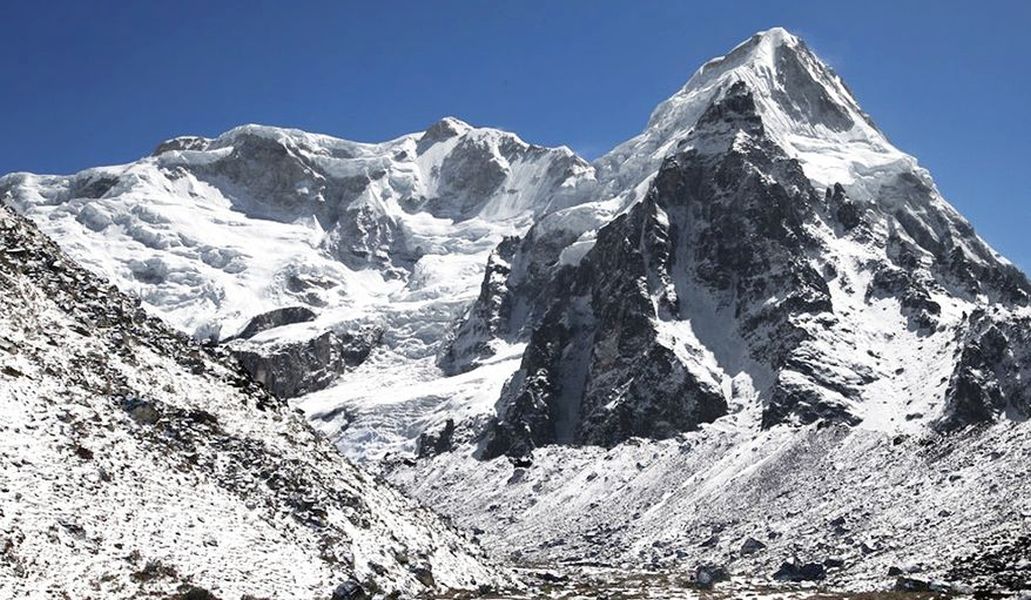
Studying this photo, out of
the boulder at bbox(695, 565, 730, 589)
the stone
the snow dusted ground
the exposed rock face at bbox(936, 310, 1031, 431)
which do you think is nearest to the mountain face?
the boulder at bbox(695, 565, 730, 589)

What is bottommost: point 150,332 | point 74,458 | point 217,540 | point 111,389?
point 217,540

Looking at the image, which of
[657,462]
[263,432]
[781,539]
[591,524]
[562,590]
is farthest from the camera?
[657,462]

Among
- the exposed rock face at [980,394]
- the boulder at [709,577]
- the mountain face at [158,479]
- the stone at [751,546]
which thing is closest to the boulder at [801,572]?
the boulder at [709,577]

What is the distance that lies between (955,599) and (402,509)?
32829 mm

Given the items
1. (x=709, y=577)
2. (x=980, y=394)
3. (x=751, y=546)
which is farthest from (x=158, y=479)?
(x=980, y=394)

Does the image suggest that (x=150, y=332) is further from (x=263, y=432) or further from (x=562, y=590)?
(x=562, y=590)

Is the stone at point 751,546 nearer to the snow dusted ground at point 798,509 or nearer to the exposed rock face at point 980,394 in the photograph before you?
the snow dusted ground at point 798,509

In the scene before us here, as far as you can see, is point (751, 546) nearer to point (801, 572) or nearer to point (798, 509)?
point (798, 509)

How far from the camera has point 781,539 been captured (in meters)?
136

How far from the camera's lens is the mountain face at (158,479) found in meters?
52.3

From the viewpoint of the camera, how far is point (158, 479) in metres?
59.2

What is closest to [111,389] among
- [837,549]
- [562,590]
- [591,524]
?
[562,590]

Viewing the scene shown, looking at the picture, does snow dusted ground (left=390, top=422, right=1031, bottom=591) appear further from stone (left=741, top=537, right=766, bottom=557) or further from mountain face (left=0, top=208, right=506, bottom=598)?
mountain face (left=0, top=208, right=506, bottom=598)

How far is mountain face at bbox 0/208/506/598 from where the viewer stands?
52.3 m
